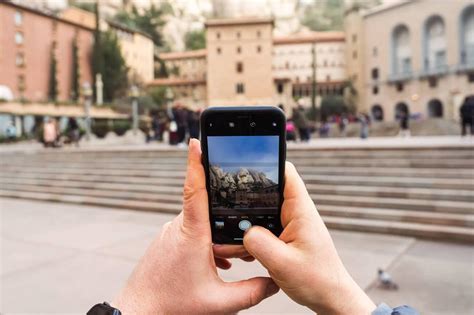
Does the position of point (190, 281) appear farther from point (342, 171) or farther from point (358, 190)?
point (342, 171)

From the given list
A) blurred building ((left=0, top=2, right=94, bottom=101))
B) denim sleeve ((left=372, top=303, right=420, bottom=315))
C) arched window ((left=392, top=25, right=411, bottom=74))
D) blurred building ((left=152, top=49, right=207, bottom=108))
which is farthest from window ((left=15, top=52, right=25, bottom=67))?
denim sleeve ((left=372, top=303, right=420, bottom=315))

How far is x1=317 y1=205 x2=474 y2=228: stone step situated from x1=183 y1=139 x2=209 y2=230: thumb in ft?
18.8

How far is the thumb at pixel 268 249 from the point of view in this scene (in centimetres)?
116

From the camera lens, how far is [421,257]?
16.0 ft

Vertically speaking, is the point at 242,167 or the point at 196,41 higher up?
the point at 196,41

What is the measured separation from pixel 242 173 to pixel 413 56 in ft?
185

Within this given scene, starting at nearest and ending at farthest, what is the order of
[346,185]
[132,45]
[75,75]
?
[346,185]
[75,75]
[132,45]

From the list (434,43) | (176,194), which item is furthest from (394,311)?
(434,43)

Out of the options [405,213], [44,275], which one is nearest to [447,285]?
[405,213]

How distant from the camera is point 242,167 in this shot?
135 cm

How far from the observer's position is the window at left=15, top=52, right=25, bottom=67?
42028mm

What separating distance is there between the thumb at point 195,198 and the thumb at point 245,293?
0.70 ft

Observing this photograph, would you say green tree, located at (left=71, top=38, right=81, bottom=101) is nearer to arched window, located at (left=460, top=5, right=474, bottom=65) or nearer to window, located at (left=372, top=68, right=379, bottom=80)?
window, located at (left=372, top=68, right=379, bottom=80)

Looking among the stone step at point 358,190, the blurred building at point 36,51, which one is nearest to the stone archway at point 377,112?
the blurred building at point 36,51
